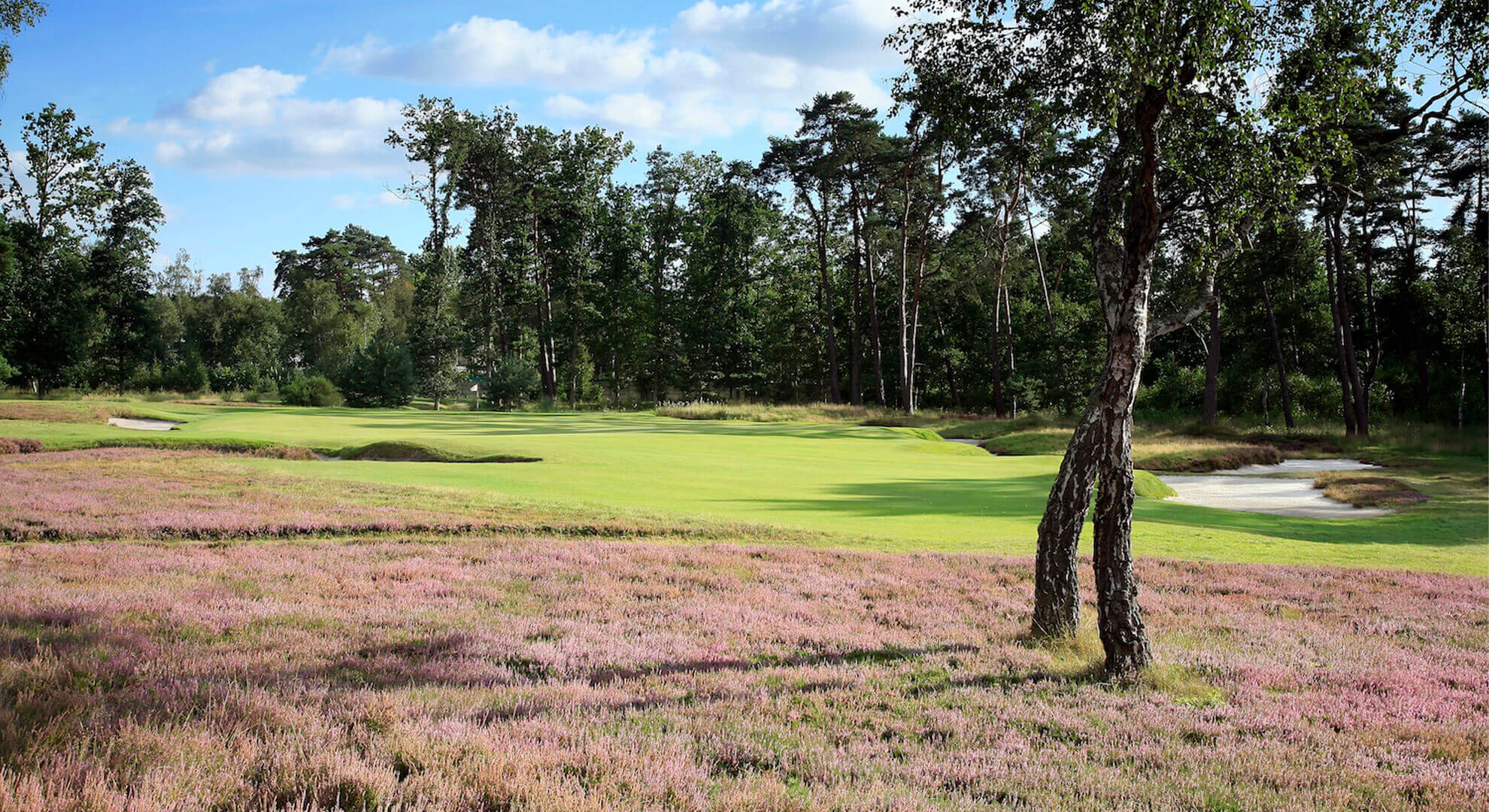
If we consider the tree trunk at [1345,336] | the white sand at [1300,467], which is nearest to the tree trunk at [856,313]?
the tree trunk at [1345,336]

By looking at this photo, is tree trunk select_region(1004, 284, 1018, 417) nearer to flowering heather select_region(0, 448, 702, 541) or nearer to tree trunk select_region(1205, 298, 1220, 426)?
tree trunk select_region(1205, 298, 1220, 426)

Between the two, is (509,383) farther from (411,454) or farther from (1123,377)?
(1123,377)

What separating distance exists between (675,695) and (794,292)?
2541 inches

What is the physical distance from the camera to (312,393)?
176 feet

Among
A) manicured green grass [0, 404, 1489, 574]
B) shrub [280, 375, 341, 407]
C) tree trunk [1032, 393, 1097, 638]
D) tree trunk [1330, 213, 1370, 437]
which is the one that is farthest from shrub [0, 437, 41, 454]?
tree trunk [1330, 213, 1370, 437]

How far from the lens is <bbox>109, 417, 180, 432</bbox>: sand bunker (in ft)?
95.7

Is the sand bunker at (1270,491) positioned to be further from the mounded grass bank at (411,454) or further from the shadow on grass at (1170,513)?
the mounded grass bank at (411,454)

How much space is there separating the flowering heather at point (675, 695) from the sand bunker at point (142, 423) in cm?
2217

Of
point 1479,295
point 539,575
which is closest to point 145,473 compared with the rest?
point 539,575

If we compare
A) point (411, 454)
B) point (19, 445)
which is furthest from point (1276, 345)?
point (19, 445)

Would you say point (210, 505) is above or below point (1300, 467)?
above

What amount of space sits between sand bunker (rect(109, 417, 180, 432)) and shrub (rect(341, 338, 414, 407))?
24027 millimetres

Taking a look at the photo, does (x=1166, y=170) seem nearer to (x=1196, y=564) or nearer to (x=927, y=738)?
(x=927, y=738)

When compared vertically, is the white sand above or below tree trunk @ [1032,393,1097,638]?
below
